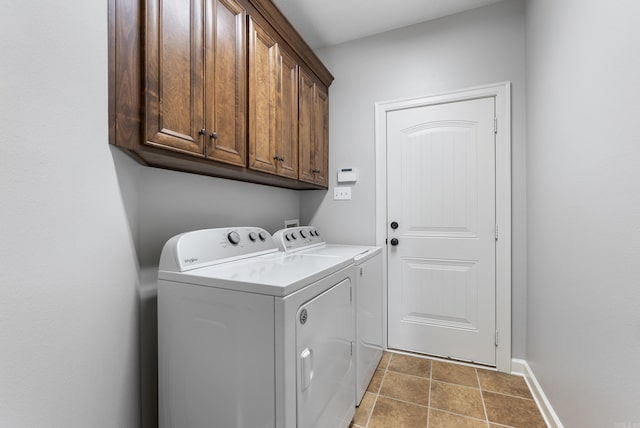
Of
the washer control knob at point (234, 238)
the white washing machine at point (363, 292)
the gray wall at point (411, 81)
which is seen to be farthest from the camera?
the gray wall at point (411, 81)

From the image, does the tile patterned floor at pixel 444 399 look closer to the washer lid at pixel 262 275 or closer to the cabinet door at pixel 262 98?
the washer lid at pixel 262 275

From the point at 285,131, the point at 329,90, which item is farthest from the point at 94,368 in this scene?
the point at 329,90

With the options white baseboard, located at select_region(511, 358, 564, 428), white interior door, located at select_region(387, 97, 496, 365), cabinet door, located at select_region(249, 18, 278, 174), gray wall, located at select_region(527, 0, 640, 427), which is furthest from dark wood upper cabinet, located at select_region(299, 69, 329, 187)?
white baseboard, located at select_region(511, 358, 564, 428)

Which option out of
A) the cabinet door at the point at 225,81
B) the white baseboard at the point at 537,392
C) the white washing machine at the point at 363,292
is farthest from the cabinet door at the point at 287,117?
the white baseboard at the point at 537,392

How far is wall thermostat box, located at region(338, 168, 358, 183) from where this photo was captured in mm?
2455

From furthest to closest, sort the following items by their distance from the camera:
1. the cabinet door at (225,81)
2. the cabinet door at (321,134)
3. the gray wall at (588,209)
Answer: the cabinet door at (321,134), the cabinet door at (225,81), the gray wall at (588,209)

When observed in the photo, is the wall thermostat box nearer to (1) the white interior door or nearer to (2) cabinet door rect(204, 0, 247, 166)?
(1) the white interior door

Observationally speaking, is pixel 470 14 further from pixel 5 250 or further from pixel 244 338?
pixel 5 250

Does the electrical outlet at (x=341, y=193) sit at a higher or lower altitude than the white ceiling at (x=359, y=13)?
lower

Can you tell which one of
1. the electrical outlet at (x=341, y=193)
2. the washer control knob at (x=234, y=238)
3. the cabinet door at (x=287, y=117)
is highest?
the cabinet door at (x=287, y=117)

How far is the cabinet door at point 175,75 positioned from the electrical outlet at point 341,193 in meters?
1.50

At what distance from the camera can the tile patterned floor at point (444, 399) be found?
1.53 meters

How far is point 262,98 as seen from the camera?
61.7 inches

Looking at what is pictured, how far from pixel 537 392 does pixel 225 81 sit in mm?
2542
